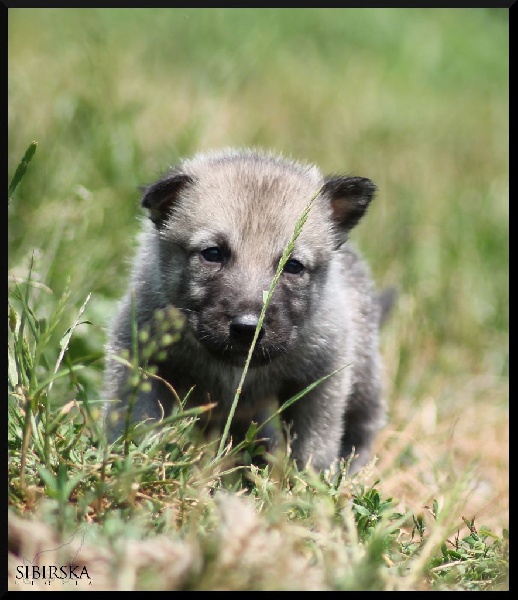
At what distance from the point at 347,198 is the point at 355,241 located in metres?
2.73

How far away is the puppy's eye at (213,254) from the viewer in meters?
3.68

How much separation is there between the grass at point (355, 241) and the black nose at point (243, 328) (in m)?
0.42

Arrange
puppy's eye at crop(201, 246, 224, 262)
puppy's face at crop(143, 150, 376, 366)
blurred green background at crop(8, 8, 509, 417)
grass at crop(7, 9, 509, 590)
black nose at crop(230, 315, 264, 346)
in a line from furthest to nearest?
blurred green background at crop(8, 8, 509, 417)
puppy's eye at crop(201, 246, 224, 262)
puppy's face at crop(143, 150, 376, 366)
black nose at crop(230, 315, 264, 346)
grass at crop(7, 9, 509, 590)

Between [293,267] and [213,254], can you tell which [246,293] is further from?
[293,267]

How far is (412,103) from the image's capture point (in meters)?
10.3

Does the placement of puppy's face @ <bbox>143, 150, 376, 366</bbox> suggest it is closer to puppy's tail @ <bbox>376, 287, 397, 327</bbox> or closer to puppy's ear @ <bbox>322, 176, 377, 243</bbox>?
puppy's ear @ <bbox>322, 176, 377, 243</bbox>

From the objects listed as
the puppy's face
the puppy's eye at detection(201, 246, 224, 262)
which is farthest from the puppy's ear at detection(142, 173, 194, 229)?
the puppy's eye at detection(201, 246, 224, 262)

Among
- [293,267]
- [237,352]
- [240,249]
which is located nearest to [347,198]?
[293,267]

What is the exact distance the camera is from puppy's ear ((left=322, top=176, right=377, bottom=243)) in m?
4.09

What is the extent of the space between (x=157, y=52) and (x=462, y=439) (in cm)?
529

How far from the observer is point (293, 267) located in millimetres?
3816

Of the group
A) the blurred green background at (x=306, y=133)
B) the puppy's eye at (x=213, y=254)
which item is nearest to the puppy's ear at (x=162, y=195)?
the puppy's eye at (x=213, y=254)

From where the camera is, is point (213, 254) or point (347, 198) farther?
point (347, 198)
